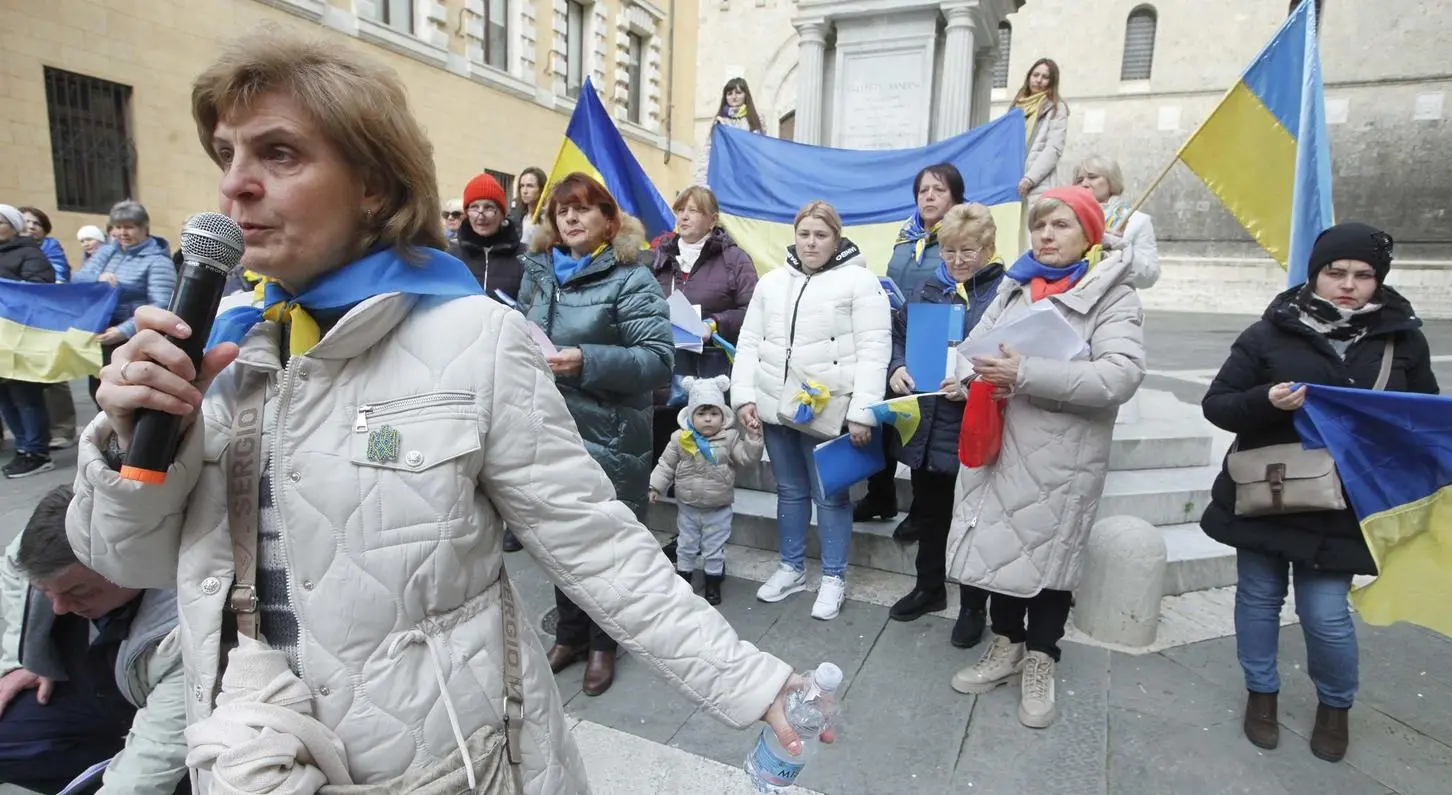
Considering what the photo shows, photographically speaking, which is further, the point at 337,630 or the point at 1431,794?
the point at 1431,794

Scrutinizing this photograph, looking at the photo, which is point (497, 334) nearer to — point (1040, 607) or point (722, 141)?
point (1040, 607)

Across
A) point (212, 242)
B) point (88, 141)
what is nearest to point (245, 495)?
point (212, 242)

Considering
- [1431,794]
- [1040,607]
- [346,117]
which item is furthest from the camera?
[1040,607]

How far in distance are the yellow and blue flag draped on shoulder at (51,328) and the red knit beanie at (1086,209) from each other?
7.01 meters

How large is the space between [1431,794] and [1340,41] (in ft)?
102

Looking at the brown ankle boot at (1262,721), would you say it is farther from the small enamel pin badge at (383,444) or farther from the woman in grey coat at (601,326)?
the small enamel pin badge at (383,444)

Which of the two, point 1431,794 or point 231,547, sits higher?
point 231,547

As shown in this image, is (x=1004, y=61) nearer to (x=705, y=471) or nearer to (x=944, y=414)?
Answer: (x=944, y=414)

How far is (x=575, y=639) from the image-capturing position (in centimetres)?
329

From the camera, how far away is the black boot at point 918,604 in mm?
3697

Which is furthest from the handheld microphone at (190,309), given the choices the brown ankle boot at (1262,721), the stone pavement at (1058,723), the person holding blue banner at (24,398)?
the person holding blue banner at (24,398)

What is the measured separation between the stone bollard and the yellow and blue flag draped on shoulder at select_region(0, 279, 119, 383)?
727 cm

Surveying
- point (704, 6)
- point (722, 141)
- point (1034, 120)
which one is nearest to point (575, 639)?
point (722, 141)

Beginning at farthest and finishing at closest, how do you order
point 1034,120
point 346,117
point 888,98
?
1. point 888,98
2. point 1034,120
3. point 346,117
